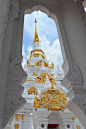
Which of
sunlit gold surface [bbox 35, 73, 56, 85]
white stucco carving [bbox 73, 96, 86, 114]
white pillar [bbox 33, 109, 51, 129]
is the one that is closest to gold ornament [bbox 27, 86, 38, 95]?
sunlit gold surface [bbox 35, 73, 56, 85]

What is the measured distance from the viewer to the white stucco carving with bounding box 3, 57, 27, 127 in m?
2.03

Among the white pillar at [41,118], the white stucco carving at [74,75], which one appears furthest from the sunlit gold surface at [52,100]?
the white stucco carving at [74,75]

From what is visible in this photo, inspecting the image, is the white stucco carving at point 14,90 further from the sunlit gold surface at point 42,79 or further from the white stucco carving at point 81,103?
the sunlit gold surface at point 42,79

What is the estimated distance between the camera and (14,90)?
7.25 ft

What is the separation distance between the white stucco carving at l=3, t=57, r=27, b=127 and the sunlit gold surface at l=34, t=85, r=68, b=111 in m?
5.07

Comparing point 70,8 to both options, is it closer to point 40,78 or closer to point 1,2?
point 1,2

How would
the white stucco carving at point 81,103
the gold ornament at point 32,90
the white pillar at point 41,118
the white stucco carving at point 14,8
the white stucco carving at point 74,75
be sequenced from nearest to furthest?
the white stucco carving at point 81,103 < the white stucco carving at point 74,75 < the white stucco carving at point 14,8 < the white pillar at point 41,118 < the gold ornament at point 32,90

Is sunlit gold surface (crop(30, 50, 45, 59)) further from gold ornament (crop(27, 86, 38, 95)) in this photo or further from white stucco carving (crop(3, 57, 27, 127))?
white stucco carving (crop(3, 57, 27, 127))

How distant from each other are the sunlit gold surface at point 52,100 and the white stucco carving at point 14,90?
5071 mm

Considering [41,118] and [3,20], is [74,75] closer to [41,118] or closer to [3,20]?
[3,20]

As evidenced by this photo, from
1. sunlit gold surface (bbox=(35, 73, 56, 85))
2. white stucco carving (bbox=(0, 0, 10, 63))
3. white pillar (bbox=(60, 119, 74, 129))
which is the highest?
sunlit gold surface (bbox=(35, 73, 56, 85))

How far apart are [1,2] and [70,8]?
1.79m

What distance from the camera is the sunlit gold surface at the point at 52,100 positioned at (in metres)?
7.27

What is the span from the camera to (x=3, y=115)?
6.38 feet
